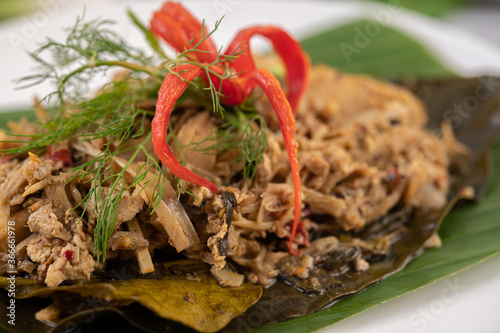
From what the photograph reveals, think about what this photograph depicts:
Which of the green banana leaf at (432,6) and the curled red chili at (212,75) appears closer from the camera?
the curled red chili at (212,75)

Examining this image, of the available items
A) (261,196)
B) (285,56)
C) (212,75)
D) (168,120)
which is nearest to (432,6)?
(285,56)

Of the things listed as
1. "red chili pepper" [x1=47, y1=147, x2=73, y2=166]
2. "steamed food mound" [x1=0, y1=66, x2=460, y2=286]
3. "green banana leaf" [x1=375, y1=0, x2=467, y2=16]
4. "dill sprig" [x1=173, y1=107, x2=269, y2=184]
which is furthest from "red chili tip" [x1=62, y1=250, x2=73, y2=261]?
"green banana leaf" [x1=375, y1=0, x2=467, y2=16]

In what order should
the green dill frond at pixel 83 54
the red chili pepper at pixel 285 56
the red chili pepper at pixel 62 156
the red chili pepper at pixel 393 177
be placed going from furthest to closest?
the red chili pepper at pixel 393 177
the red chili pepper at pixel 285 56
the green dill frond at pixel 83 54
the red chili pepper at pixel 62 156

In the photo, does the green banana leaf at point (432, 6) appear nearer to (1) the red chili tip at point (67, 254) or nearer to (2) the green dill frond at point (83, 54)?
(2) the green dill frond at point (83, 54)

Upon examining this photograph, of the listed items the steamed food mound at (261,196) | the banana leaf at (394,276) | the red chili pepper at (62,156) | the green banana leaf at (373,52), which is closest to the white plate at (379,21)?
the banana leaf at (394,276)

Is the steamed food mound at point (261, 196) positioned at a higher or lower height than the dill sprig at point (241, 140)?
lower

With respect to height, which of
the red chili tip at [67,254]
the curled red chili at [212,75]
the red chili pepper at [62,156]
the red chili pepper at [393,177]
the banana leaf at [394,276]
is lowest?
the banana leaf at [394,276]

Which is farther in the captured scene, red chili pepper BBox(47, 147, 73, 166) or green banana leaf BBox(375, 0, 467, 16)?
green banana leaf BBox(375, 0, 467, 16)

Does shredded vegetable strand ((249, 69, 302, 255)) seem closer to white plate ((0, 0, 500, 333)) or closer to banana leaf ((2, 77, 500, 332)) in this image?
banana leaf ((2, 77, 500, 332))
